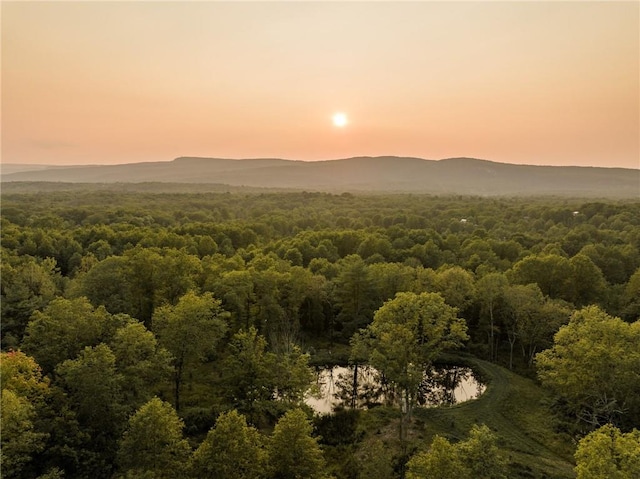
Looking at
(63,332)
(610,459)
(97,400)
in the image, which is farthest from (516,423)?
(63,332)

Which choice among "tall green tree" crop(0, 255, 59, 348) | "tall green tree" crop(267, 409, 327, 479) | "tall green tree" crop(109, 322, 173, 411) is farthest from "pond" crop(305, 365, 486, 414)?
"tall green tree" crop(0, 255, 59, 348)

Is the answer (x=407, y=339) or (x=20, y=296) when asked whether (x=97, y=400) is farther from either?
(x=20, y=296)

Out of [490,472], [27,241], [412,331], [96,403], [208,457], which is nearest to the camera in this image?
[490,472]

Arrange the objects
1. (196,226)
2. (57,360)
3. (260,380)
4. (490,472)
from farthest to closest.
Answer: (196,226) → (260,380) → (57,360) → (490,472)

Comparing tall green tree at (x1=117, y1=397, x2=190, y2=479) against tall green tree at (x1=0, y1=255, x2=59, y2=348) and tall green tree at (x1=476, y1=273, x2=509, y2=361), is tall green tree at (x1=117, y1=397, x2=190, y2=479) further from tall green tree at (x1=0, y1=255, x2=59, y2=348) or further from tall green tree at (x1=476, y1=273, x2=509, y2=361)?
tall green tree at (x1=476, y1=273, x2=509, y2=361)

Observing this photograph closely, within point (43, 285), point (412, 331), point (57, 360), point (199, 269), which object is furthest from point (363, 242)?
point (57, 360)

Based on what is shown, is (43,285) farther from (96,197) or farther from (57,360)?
(96,197)

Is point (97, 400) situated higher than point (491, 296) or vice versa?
point (491, 296)
